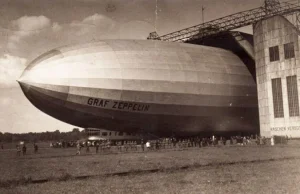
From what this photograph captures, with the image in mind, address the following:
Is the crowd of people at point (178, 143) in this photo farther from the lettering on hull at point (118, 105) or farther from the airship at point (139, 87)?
the lettering on hull at point (118, 105)

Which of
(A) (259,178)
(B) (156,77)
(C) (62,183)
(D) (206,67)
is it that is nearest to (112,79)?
(B) (156,77)

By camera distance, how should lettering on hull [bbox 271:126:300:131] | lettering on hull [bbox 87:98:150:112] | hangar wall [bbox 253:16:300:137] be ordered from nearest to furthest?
1. lettering on hull [bbox 87:98:150:112]
2. lettering on hull [bbox 271:126:300:131]
3. hangar wall [bbox 253:16:300:137]

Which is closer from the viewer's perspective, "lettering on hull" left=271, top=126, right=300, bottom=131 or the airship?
the airship

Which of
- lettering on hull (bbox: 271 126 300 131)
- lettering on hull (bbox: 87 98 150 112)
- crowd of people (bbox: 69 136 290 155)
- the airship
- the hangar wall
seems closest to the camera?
the airship

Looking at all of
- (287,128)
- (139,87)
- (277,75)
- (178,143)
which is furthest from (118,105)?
(277,75)

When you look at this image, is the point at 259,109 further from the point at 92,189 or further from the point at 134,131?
the point at 92,189

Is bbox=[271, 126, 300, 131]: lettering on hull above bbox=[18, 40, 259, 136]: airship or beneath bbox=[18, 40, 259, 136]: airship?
beneath

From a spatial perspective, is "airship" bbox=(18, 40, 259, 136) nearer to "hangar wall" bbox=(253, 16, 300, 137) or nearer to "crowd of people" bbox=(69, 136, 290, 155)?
"crowd of people" bbox=(69, 136, 290, 155)

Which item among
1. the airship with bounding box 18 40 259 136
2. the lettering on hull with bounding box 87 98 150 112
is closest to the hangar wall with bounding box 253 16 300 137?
the airship with bounding box 18 40 259 136

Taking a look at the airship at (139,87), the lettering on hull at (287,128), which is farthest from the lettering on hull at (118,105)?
the lettering on hull at (287,128)
